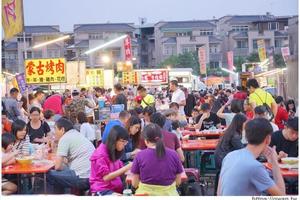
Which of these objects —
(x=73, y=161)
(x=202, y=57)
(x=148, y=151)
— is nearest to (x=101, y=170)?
(x=148, y=151)

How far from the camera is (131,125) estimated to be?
6.36 meters

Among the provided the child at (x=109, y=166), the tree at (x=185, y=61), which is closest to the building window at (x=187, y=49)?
the tree at (x=185, y=61)

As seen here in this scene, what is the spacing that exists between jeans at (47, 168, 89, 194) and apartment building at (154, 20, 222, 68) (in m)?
36.5

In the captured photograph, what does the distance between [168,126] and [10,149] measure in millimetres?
2016

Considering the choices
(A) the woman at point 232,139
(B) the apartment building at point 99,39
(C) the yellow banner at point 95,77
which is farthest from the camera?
(B) the apartment building at point 99,39

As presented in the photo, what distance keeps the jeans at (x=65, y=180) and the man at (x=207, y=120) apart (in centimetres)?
382

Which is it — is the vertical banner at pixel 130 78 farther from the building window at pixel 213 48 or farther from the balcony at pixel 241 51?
the balcony at pixel 241 51

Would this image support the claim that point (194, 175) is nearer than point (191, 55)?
Yes

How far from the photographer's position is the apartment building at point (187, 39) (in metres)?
42.9

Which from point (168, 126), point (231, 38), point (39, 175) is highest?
point (231, 38)

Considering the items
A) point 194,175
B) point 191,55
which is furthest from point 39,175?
point 191,55

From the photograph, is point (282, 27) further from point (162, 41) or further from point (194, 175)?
point (194, 175)

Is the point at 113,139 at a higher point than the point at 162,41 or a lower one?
lower

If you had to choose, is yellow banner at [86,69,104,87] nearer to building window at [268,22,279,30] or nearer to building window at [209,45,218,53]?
building window at [268,22,279,30]
